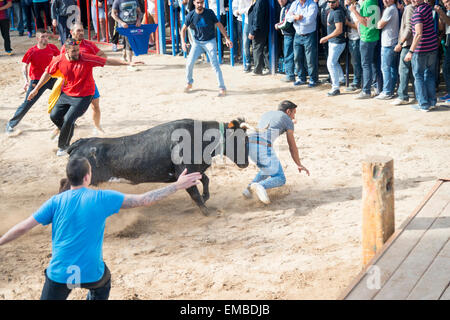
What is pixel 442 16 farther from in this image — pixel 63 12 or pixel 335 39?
pixel 63 12

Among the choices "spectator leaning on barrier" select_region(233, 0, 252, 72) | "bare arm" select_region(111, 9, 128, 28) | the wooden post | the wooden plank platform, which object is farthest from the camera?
"bare arm" select_region(111, 9, 128, 28)

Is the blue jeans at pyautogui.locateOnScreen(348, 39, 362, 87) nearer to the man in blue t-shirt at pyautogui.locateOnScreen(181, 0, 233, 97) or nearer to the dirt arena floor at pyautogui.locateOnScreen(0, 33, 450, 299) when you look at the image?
the dirt arena floor at pyautogui.locateOnScreen(0, 33, 450, 299)

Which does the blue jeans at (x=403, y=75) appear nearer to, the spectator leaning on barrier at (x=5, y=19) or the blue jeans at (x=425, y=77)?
the blue jeans at (x=425, y=77)

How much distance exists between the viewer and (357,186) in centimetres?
829

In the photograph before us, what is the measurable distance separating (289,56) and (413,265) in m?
9.26

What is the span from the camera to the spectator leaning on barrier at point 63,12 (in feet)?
57.7

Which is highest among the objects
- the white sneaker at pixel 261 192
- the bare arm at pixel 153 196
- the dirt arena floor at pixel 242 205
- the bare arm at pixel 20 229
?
the bare arm at pixel 153 196

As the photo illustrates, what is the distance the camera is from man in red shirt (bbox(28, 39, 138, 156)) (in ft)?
30.2

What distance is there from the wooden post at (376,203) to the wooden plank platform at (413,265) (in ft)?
0.38

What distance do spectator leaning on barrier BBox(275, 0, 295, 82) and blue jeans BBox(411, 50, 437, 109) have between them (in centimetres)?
327

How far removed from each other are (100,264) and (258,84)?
32.9ft

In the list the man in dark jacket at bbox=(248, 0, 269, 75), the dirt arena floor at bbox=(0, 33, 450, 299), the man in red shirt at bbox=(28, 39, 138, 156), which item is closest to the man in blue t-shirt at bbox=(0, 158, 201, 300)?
the dirt arena floor at bbox=(0, 33, 450, 299)

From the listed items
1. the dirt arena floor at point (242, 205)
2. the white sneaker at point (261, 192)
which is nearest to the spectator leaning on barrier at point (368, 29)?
the dirt arena floor at point (242, 205)

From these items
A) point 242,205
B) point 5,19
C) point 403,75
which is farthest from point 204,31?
point 5,19
